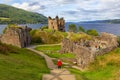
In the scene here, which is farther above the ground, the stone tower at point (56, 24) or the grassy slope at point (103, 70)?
the stone tower at point (56, 24)

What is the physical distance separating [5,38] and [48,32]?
2392 cm

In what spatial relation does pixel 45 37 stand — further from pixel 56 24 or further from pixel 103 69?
pixel 103 69

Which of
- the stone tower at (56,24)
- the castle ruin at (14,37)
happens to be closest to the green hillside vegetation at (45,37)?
the castle ruin at (14,37)

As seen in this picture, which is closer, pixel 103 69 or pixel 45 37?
pixel 103 69

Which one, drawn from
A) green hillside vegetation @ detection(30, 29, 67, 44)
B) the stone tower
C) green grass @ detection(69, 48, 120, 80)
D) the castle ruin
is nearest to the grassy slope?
green grass @ detection(69, 48, 120, 80)

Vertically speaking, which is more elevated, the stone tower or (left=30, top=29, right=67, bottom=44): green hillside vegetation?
the stone tower

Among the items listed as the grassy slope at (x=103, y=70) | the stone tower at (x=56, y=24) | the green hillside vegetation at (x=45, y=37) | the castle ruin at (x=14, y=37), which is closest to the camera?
the grassy slope at (x=103, y=70)

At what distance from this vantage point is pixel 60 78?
30.3 meters

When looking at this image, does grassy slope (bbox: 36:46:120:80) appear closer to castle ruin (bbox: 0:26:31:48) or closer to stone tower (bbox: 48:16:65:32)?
castle ruin (bbox: 0:26:31:48)

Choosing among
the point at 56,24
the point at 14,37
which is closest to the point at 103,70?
the point at 14,37

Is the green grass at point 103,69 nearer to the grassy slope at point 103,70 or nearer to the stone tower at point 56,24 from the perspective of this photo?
the grassy slope at point 103,70

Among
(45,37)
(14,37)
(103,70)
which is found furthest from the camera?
(45,37)

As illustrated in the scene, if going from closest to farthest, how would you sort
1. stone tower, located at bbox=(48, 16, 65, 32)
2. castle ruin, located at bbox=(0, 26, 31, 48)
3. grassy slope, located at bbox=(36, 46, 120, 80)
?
grassy slope, located at bbox=(36, 46, 120, 80), castle ruin, located at bbox=(0, 26, 31, 48), stone tower, located at bbox=(48, 16, 65, 32)

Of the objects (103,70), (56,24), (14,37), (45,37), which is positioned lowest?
(45,37)
